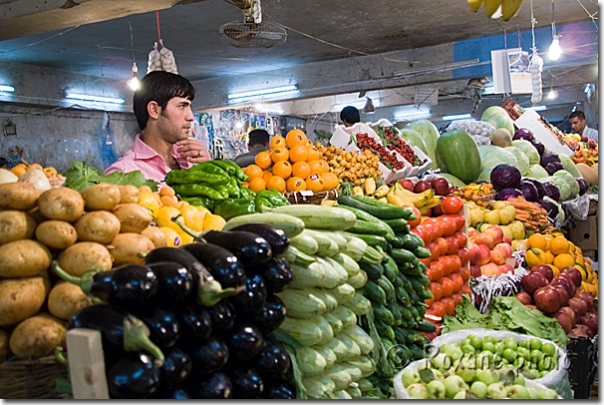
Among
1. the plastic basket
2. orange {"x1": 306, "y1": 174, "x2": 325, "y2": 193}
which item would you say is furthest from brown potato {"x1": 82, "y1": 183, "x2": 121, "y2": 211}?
orange {"x1": 306, "y1": 174, "x2": 325, "y2": 193}

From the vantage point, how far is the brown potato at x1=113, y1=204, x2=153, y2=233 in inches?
76.1

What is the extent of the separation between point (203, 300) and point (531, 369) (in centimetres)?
184

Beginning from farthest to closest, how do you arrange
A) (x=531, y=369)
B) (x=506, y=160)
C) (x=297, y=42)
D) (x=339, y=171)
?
(x=297, y=42)
(x=506, y=160)
(x=339, y=171)
(x=531, y=369)

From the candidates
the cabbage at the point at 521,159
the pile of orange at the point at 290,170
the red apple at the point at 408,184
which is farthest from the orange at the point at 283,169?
the cabbage at the point at 521,159

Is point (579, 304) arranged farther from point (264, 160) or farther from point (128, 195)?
point (128, 195)

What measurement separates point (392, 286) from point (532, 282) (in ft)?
6.66

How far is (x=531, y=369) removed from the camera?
2.66 meters

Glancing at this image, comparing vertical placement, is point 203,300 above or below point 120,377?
above

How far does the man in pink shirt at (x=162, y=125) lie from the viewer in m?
3.66

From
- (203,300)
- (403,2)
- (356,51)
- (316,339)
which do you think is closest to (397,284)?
(316,339)

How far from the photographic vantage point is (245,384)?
1613 millimetres

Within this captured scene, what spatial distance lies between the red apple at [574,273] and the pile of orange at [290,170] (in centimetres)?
225

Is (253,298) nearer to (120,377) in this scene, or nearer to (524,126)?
(120,377)

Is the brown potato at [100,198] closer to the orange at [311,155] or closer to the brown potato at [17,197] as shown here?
the brown potato at [17,197]
